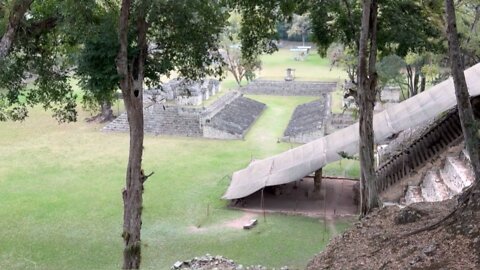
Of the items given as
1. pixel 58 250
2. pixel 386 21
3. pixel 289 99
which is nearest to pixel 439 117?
pixel 386 21

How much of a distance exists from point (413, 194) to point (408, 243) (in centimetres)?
908

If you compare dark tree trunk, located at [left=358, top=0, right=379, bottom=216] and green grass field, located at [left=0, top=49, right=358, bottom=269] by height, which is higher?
dark tree trunk, located at [left=358, top=0, right=379, bottom=216]

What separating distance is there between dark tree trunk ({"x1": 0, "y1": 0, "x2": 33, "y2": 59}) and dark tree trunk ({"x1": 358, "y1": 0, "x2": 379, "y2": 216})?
6279mm

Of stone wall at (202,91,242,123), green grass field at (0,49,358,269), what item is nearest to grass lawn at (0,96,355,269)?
green grass field at (0,49,358,269)

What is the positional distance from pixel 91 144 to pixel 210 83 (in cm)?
1396

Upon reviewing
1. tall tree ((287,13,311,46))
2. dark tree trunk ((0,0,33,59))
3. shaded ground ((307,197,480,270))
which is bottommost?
shaded ground ((307,197,480,270))

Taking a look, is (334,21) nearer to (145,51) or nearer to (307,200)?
(145,51)

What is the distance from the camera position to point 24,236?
1630 centimetres

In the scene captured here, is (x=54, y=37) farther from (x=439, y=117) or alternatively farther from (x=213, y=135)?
(x=213, y=135)

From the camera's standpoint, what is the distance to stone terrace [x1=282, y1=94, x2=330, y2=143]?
92.2 ft

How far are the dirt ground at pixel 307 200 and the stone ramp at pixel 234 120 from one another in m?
9.11

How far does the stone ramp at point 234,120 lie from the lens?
29.5 meters

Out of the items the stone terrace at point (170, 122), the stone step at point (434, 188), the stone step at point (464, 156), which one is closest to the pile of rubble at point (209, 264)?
the stone step at point (434, 188)

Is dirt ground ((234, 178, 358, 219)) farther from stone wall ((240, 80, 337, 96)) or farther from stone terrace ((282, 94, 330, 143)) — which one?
stone wall ((240, 80, 337, 96))
